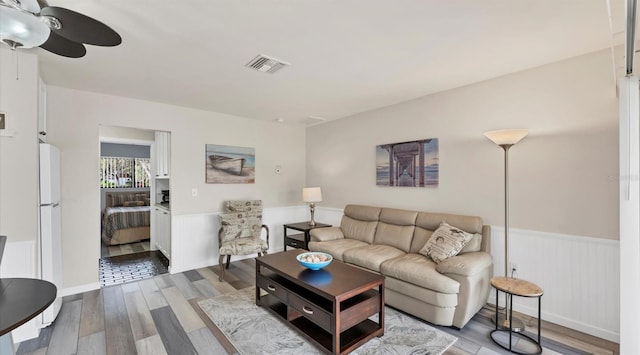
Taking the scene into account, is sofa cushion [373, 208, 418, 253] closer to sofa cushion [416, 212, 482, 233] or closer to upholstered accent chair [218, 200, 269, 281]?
sofa cushion [416, 212, 482, 233]

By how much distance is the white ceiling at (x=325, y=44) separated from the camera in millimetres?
1772

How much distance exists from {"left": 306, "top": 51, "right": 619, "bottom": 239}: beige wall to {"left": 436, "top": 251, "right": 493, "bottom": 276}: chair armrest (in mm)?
546

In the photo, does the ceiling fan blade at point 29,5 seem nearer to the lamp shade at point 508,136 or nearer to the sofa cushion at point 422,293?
the sofa cushion at point 422,293

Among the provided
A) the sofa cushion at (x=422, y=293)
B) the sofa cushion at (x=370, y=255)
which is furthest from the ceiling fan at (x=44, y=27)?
the sofa cushion at (x=422, y=293)

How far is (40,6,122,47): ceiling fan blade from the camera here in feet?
4.19

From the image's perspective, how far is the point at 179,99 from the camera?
369cm

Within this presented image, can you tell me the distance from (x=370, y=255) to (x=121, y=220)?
500 cm

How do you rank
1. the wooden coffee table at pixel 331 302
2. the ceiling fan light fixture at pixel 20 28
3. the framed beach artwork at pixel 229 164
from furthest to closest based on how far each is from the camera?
the framed beach artwork at pixel 229 164 < the wooden coffee table at pixel 331 302 < the ceiling fan light fixture at pixel 20 28

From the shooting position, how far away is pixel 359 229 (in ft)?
13.2

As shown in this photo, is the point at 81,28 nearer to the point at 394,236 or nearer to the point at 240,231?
the point at 240,231

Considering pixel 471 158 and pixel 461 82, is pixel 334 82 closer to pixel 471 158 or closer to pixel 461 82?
pixel 461 82

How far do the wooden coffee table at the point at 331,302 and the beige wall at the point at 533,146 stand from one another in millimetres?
1647

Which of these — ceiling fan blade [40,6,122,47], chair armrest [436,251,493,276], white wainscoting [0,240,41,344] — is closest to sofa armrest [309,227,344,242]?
chair armrest [436,251,493,276]

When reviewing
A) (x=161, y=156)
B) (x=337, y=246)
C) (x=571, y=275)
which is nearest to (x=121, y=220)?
(x=161, y=156)
